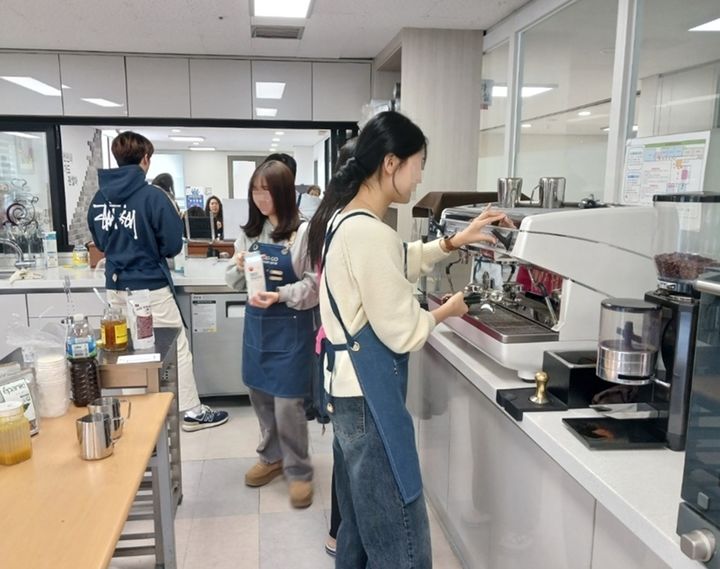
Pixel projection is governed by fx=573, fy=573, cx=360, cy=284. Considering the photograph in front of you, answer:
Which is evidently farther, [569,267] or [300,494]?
[300,494]

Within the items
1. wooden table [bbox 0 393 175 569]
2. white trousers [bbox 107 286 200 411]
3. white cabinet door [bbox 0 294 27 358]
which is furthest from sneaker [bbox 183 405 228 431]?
wooden table [bbox 0 393 175 569]

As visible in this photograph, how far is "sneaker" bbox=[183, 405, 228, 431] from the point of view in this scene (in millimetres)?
3236

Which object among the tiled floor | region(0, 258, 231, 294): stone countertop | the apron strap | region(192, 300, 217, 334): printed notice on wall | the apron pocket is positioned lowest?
the tiled floor

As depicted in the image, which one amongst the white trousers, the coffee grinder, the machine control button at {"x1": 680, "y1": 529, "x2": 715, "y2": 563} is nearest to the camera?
the machine control button at {"x1": 680, "y1": 529, "x2": 715, "y2": 563}

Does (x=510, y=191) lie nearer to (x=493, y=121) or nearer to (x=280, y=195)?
(x=280, y=195)

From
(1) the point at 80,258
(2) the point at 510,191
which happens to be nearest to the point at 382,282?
(2) the point at 510,191

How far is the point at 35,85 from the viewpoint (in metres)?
3.71

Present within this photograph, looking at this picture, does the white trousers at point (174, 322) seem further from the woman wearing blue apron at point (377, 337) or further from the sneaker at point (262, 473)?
the woman wearing blue apron at point (377, 337)

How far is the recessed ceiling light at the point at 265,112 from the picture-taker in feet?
13.1

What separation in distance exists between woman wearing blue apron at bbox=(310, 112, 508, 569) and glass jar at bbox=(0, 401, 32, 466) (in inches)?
28.0

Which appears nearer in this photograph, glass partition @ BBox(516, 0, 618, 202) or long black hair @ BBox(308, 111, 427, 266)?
long black hair @ BBox(308, 111, 427, 266)

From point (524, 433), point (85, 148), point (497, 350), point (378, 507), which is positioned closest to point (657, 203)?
point (497, 350)

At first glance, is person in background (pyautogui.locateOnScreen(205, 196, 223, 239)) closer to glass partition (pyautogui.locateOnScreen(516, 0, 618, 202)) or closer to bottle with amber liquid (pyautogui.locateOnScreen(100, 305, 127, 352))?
glass partition (pyautogui.locateOnScreen(516, 0, 618, 202))

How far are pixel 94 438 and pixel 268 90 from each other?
314 cm
